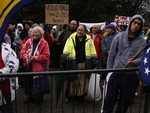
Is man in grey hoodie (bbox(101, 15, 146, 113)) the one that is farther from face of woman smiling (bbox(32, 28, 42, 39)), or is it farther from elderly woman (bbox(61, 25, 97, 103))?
face of woman smiling (bbox(32, 28, 42, 39))

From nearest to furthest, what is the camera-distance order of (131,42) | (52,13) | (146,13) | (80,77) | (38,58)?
1. (131,42)
2. (38,58)
3. (80,77)
4. (52,13)
5. (146,13)

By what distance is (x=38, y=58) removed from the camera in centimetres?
482

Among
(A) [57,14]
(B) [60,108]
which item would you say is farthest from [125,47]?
(A) [57,14]

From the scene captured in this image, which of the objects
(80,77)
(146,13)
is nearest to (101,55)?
(80,77)

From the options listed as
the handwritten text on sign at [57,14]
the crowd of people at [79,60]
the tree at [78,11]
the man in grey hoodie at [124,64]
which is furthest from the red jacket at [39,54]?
the tree at [78,11]

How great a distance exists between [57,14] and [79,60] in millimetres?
3495

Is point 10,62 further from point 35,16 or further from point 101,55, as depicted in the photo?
point 35,16

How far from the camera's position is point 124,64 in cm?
358

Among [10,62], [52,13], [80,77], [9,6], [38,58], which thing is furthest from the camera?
[52,13]

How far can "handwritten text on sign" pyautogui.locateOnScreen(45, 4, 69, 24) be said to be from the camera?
8.24 metres

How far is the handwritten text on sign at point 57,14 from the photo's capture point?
8242mm

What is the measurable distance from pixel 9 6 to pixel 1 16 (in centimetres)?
12

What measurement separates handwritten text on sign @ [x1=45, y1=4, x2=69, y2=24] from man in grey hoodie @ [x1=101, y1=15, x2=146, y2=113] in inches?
187

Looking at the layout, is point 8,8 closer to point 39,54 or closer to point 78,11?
point 39,54
